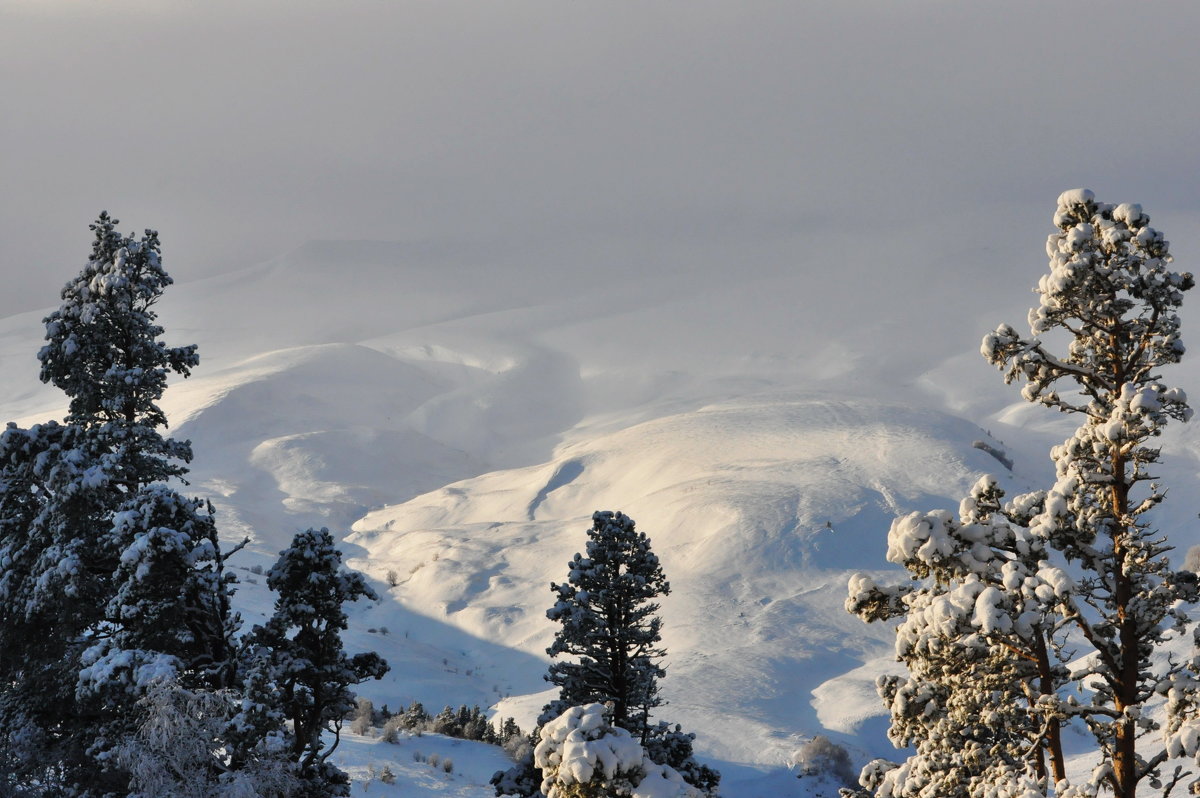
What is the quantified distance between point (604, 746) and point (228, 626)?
448 inches

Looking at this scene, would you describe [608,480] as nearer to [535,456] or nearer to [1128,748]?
[535,456]

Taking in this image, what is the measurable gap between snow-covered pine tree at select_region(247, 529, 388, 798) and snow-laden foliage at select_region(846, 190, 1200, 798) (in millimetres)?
10770

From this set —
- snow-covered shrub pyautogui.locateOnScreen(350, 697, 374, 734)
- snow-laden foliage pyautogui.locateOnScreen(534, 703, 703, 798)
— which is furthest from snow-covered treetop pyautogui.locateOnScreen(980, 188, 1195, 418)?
snow-covered shrub pyautogui.locateOnScreen(350, 697, 374, 734)

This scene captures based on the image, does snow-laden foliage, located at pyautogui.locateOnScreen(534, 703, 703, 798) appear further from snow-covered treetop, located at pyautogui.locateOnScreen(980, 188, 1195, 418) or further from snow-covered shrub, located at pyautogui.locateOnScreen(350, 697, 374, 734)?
snow-covered shrub, located at pyautogui.locateOnScreen(350, 697, 374, 734)

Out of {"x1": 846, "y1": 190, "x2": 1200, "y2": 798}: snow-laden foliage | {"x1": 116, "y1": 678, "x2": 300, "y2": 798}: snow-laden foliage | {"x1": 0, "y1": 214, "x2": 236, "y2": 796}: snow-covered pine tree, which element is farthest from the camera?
{"x1": 0, "y1": 214, "x2": 236, "y2": 796}: snow-covered pine tree

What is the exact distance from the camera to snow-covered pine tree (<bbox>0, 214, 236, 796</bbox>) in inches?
744

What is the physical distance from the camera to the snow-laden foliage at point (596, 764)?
34.2 feet

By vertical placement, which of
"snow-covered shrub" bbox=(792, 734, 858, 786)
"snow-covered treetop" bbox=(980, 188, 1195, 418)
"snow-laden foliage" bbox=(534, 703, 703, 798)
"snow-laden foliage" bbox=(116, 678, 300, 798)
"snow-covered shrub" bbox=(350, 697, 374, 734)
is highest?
"snow-covered treetop" bbox=(980, 188, 1195, 418)

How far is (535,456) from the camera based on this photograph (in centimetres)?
11756

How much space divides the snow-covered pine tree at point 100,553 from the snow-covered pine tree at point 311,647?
38.5 inches

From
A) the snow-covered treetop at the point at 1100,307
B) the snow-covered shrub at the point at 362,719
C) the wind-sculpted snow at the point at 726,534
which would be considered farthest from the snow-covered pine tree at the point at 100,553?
the wind-sculpted snow at the point at 726,534

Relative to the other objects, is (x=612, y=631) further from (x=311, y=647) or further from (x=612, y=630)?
(x=311, y=647)

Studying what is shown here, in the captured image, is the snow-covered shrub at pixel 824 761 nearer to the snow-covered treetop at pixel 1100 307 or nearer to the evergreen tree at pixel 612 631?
the evergreen tree at pixel 612 631

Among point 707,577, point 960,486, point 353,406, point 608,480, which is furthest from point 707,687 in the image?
point 353,406
